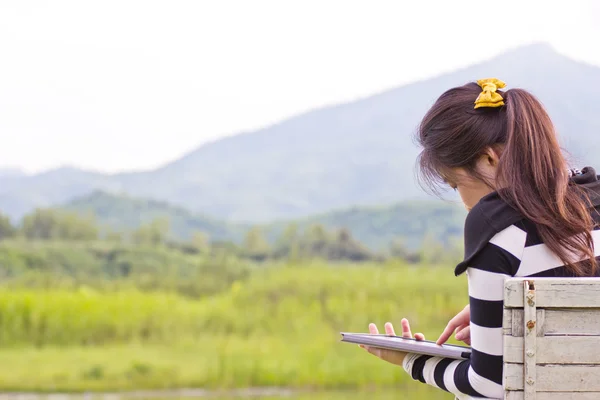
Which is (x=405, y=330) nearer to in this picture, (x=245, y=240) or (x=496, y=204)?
(x=496, y=204)

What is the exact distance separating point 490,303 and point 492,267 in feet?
0.17

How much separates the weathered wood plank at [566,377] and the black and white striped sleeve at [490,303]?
8 cm

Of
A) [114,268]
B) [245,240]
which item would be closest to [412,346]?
[114,268]

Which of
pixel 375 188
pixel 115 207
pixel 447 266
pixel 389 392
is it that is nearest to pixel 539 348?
pixel 389 392

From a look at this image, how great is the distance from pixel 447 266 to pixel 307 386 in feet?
7.37

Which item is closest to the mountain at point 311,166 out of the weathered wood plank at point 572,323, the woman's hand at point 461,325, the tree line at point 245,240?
the tree line at point 245,240

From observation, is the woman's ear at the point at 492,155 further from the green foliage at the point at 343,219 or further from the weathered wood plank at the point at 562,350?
the green foliage at the point at 343,219

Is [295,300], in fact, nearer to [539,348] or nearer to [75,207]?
[75,207]

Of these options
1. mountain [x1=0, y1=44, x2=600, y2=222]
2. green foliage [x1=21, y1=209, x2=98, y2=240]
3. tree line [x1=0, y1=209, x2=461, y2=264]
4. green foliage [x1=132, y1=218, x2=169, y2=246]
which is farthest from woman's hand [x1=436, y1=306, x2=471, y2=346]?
mountain [x1=0, y1=44, x2=600, y2=222]

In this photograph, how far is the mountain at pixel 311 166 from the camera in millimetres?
13828

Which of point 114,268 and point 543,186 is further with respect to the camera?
point 114,268

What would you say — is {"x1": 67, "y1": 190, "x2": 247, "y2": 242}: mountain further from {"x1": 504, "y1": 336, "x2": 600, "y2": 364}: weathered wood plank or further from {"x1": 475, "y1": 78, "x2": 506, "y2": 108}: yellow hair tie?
{"x1": 504, "y1": 336, "x2": 600, "y2": 364}: weathered wood plank

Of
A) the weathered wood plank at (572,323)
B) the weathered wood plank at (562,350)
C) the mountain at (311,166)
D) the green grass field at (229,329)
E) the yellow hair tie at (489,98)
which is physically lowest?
the green grass field at (229,329)

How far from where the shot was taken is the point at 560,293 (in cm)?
109
